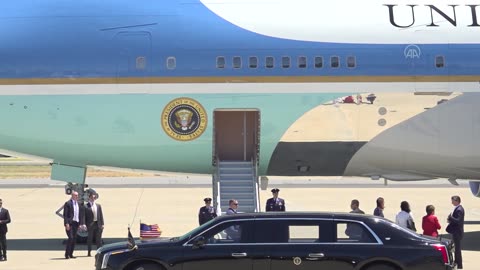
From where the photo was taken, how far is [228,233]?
16.5 meters

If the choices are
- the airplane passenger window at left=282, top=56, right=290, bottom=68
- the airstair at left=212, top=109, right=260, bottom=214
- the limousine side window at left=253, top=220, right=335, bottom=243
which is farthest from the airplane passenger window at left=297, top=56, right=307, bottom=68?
the limousine side window at left=253, top=220, right=335, bottom=243

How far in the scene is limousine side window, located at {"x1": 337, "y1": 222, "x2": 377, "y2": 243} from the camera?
1638 centimetres

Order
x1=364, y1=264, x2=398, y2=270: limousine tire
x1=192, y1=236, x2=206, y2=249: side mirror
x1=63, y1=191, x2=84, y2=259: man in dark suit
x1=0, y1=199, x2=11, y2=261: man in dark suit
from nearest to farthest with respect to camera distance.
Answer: x1=364, y1=264, x2=398, y2=270: limousine tire
x1=192, y1=236, x2=206, y2=249: side mirror
x1=0, y1=199, x2=11, y2=261: man in dark suit
x1=63, y1=191, x2=84, y2=259: man in dark suit

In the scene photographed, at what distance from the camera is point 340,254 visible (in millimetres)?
16094

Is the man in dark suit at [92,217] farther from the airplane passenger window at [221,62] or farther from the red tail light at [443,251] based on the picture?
the red tail light at [443,251]

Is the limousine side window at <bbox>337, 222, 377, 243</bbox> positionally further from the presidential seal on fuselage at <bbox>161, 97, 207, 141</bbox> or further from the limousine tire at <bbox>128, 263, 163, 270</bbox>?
the presidential seal on fuselage at <bbox>161, 97, 207, 141</bbox>

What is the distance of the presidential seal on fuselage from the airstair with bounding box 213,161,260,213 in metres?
1.10

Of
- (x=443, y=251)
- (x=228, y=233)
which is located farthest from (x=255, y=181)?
(x=443, y=251)

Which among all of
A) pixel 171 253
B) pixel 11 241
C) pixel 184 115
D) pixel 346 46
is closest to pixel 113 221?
pixel 11 241

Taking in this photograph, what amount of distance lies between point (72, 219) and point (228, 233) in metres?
6.89

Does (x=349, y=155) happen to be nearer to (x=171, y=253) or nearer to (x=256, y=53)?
(x=256, y=53)

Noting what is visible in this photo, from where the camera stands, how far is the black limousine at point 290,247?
1606 centimetres

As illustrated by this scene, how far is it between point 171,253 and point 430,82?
9418mm

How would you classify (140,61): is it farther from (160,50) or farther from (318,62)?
(318,62)
